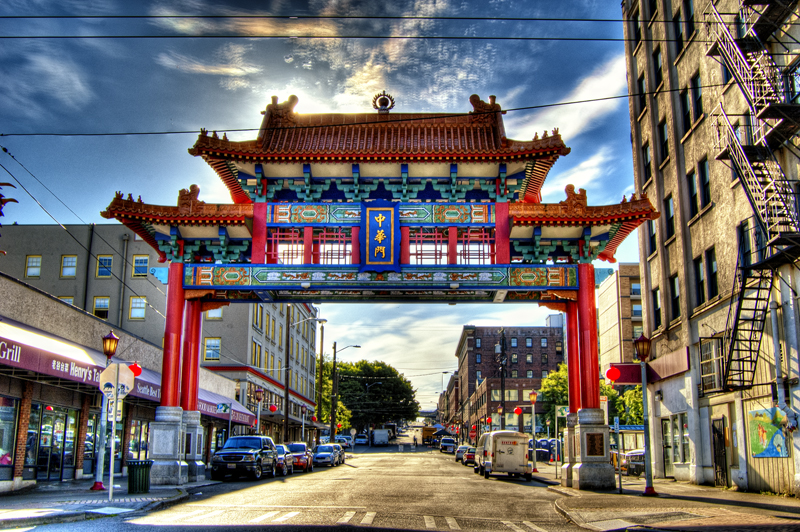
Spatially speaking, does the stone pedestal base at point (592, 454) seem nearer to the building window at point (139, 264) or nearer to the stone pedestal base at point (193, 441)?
the stone pedestal base at point (193, 441)

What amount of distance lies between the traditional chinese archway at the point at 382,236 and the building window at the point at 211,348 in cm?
2731

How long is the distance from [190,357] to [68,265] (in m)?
29.6

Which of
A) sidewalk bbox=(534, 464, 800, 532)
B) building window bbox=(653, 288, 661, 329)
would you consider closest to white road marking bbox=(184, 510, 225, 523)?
sidewalk bbox=(534, 464, 800, 532)

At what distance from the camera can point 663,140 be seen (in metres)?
29.8

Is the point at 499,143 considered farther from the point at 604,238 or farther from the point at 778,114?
the point at 778,114

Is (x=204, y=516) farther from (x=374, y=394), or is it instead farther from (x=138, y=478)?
(x=374, y=394)

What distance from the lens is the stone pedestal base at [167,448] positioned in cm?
2263

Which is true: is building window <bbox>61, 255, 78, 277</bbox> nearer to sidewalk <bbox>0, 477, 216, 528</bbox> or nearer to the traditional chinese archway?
the traditional chinese archway

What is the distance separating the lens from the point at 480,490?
22297 millimetres

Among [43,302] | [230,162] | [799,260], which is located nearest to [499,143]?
[230,162]

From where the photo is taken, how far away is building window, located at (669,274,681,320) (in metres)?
28.0

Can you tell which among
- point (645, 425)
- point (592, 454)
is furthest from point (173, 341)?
point (645, 425)

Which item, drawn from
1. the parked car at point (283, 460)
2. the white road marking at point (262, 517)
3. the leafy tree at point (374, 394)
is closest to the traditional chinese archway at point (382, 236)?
the parked car at point (283, 460)

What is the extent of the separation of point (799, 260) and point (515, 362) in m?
83.8
